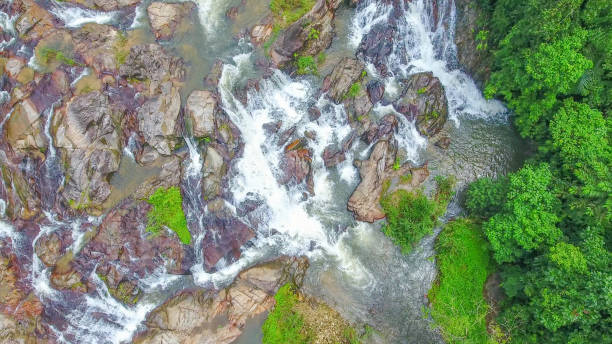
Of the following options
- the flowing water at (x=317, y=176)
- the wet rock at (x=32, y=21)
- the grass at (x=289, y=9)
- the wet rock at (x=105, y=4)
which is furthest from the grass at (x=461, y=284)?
the wet rock at (x=32, y=21)

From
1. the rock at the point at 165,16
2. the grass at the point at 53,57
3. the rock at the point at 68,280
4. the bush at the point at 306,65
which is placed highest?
the rock at the point at 165,16

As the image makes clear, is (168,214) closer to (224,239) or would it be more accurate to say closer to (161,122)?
(224,239)

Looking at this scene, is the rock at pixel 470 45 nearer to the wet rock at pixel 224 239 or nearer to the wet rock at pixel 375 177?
the wet rock at pixel 375 177

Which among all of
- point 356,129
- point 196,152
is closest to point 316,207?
point 356,129

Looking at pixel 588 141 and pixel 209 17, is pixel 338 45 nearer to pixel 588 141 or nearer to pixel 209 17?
pixel 209 17

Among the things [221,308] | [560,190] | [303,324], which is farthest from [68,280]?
[560,190]
